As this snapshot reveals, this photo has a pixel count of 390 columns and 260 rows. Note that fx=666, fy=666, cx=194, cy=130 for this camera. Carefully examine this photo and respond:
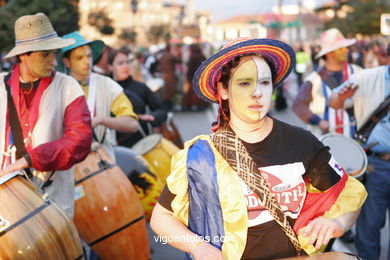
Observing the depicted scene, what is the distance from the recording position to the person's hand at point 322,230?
2.73 meters

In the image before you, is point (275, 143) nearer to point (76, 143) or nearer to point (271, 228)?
point (271, 228)

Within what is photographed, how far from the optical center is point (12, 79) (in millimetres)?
4312

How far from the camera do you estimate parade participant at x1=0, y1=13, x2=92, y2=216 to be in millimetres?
4207

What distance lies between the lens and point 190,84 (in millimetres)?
19656

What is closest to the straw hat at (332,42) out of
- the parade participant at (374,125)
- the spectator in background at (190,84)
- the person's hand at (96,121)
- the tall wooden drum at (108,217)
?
the parade participant at (374,125)

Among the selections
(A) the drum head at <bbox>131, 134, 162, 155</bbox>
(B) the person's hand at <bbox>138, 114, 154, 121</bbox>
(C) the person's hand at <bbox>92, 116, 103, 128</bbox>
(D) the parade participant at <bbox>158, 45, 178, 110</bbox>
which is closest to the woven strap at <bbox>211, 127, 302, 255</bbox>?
(C) the person's hand at <bbox>92, 116, 103, 128</bbox>

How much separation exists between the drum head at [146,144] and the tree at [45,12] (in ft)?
15.7

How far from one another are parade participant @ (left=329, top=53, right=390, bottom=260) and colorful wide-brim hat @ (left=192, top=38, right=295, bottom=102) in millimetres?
2124

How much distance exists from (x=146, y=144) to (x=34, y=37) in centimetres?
243

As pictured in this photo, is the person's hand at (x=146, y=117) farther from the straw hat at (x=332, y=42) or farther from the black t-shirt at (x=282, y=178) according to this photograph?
the black t-shirt at (x=282, y=178)

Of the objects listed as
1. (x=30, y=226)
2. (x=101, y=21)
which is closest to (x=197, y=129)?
(x=101, y=21)

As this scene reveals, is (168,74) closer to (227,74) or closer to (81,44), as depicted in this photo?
(81,44)

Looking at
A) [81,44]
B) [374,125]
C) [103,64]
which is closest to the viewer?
[374,125]

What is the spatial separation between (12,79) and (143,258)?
64.3 inches
